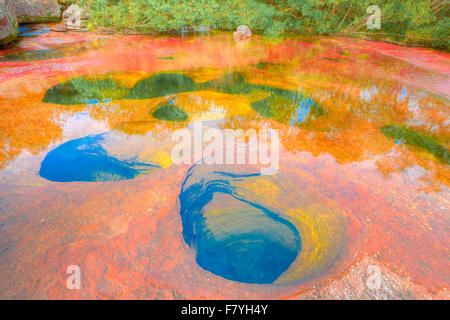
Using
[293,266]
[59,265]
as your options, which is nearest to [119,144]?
[59,265]

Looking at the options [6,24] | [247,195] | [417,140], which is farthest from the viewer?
[6,24]

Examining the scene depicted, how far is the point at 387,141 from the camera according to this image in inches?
123

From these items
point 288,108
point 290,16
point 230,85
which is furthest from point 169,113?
point 290,16

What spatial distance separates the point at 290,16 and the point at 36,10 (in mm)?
11659

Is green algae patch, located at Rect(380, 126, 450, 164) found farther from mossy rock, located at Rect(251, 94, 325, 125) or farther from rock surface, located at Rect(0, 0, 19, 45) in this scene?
rock surface, located at Rect(0, 0, 19, 45)

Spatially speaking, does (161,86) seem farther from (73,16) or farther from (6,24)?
(73,16)

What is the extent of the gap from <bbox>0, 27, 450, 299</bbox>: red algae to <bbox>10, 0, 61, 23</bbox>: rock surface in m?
7.43

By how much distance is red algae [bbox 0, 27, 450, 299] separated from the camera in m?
1.57

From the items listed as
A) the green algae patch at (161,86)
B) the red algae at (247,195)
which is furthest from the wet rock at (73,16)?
the green algae patch at (161,86)

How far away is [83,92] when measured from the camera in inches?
171

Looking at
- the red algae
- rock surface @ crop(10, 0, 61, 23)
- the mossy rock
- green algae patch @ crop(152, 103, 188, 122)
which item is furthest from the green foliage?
the mossy rock

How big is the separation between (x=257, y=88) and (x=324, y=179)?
2906 mm
